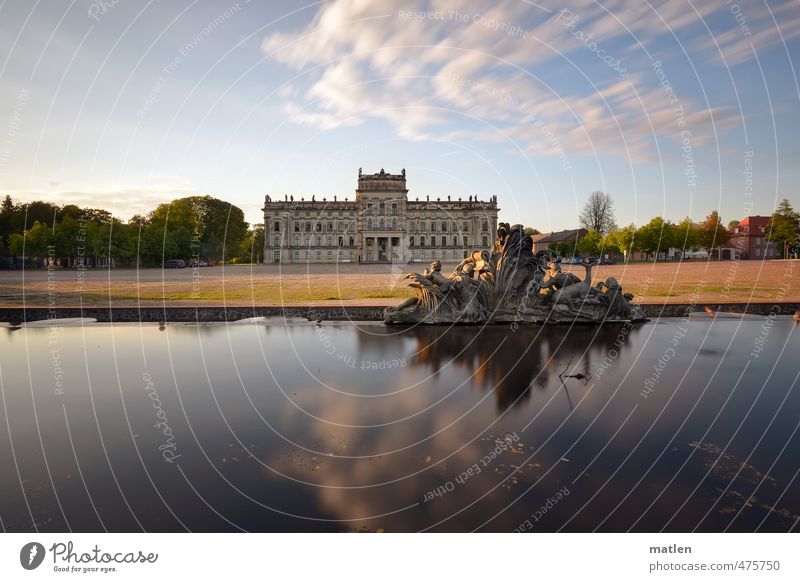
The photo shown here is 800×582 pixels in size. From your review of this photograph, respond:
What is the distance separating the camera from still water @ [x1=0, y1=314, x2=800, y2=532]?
3150mm

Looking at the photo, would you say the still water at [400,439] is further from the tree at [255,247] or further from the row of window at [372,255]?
the tree at [255,247]

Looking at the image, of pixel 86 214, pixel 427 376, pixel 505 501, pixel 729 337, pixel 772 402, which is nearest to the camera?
pixel 505 501

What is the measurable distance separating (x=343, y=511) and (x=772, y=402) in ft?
17.9

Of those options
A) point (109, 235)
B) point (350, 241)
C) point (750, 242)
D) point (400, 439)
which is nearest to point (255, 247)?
point (350, 241)

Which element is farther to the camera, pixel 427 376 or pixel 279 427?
pixel 427 376

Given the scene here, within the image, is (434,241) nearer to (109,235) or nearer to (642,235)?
(642,235)

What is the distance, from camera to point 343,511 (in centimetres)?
315

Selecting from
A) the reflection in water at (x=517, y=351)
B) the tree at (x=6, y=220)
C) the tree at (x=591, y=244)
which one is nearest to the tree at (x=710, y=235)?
the tree at (x=591, y=244)

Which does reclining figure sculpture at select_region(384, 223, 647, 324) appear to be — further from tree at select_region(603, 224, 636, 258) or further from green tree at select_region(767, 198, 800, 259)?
tree at select_region(603, 224, 636, 258)

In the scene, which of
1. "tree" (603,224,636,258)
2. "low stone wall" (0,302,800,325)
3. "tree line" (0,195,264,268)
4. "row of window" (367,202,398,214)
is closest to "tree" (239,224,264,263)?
"tree line" (0,195,264,268)

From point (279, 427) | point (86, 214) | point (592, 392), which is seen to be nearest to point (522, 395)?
point (592, 392)

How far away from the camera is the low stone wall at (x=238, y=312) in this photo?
36.8 feet

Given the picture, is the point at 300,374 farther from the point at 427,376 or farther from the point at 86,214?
the point at 86,214
